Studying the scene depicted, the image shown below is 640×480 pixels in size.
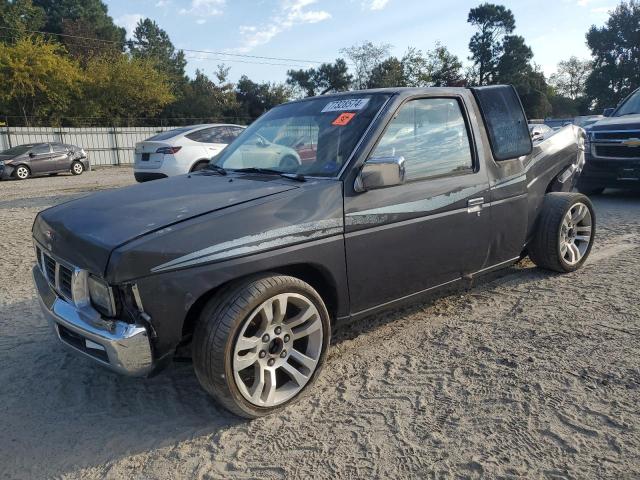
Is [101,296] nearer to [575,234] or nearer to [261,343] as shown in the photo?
[261,343]

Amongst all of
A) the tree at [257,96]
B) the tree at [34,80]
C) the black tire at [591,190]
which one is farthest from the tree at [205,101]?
the black tire at [591,190]

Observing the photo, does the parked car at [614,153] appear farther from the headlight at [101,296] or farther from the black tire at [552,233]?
the headlight at [101,296]

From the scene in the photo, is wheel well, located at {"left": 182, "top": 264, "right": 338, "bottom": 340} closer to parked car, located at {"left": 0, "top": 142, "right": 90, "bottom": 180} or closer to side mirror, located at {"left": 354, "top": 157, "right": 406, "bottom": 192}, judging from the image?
side mirror, located at {"left": 354, "top": 157, "right": 406, "bottom": 192}

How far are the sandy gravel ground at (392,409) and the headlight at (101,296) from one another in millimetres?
698

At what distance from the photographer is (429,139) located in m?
3.66

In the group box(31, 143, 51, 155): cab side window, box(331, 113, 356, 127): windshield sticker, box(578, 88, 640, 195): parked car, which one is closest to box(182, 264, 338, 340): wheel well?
box(331, 113, 356, 127): windshield sticker

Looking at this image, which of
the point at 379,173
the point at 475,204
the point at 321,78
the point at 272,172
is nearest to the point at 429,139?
the point at 475,204

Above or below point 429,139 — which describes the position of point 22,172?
below

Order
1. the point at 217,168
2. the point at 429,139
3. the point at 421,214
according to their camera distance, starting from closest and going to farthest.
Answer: the point at 421,214, the point at 429,139, the point at 217,168

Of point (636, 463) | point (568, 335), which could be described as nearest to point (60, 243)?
point (636, 463)

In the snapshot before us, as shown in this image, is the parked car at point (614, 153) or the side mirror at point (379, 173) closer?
the side mirror at point (379, 173)

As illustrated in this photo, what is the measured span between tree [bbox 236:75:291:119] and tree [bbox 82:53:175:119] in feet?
42.6

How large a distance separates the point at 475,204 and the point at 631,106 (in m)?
8.25

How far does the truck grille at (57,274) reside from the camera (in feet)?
9.16
